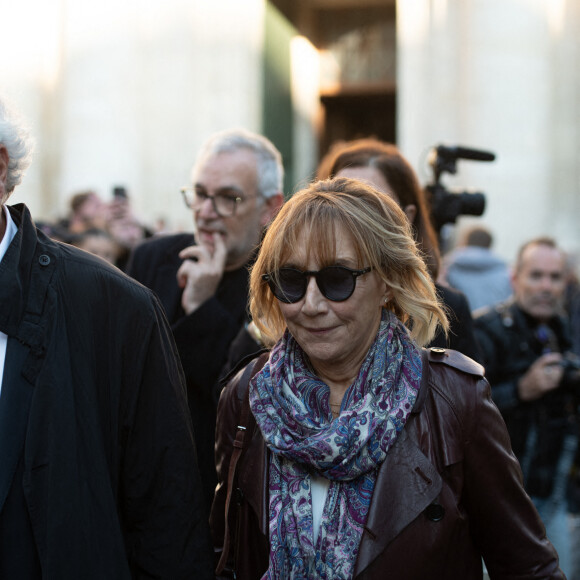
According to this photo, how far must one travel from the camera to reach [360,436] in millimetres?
2037

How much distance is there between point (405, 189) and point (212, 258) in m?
0.77

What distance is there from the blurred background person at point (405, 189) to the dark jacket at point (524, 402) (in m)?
1.21

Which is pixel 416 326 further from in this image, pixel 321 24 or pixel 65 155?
pixel 321 24

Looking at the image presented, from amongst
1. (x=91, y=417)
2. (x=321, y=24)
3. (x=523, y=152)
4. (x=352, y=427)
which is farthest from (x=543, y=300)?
(x=321, y=24)

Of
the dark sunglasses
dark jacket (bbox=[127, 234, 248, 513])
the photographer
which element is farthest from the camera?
Result: the photographer

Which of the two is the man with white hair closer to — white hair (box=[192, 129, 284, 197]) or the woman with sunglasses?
the woman with sunglasses

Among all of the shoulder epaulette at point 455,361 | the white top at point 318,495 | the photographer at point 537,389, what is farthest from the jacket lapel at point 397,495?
the photographer at point 537,389

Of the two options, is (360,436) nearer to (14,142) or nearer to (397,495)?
(397,495)

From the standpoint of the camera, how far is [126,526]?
7.08 ft

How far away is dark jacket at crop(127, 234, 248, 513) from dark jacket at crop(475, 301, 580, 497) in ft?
4.51

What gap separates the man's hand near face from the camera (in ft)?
11.1

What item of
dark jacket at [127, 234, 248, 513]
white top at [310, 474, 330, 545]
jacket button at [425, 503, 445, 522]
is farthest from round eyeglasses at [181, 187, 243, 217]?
jacket button at [425, 503, 445, 522]

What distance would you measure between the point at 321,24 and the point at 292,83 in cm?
223

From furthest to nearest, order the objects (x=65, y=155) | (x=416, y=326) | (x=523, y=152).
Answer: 1. (x=65, y=155)
2. (x=523, y=152)
3. (x=416, y=326)
